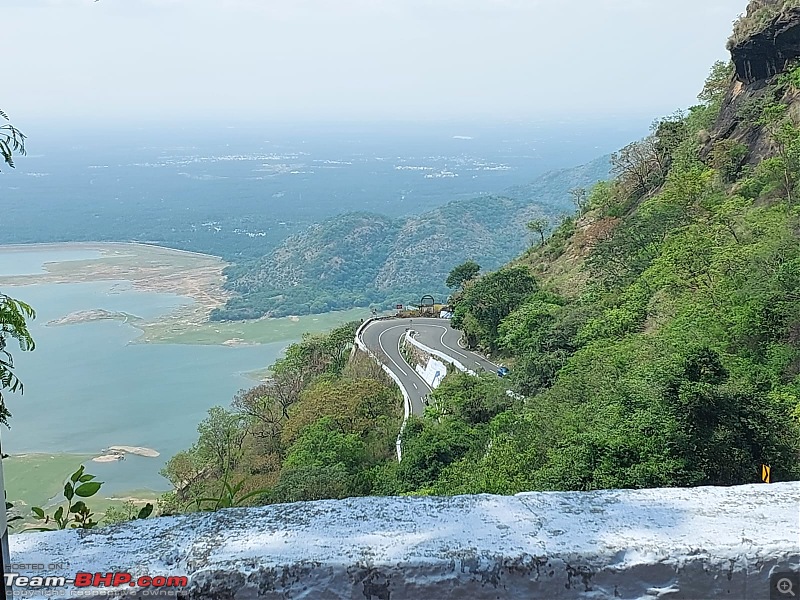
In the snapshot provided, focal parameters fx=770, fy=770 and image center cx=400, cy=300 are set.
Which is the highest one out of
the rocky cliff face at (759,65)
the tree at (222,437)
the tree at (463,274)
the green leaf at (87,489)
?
the rocky cliff face at (759,65)

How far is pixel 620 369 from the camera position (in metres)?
8.81

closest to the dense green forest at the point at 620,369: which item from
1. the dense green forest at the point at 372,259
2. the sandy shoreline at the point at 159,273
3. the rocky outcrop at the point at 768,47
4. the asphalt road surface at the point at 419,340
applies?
the rocky outcrop at the point at 768,47

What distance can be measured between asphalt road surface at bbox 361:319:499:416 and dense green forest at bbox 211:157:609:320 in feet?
47.0

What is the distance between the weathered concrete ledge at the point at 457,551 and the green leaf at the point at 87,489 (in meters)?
0.32

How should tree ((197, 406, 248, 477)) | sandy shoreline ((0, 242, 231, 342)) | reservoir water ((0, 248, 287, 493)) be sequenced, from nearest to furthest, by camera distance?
tree ((197, 406, 248, 477)), reservoir water ((0, 248, 287, 493)), sandy shoreline ((0, 242, 231, 342))

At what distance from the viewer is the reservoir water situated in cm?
1866

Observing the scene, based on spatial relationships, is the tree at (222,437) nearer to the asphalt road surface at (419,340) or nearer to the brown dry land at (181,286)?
the asphalt road surface at (419,340)

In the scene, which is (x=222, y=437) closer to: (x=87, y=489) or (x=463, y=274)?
(x=463, y=274)

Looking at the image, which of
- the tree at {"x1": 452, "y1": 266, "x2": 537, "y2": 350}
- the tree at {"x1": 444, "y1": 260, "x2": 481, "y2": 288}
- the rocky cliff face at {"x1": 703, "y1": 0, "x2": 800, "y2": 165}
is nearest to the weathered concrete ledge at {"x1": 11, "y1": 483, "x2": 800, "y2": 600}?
the rocky cliff face at {"x1": 703, "y1": 0, "x2": 800, "y2": 165}

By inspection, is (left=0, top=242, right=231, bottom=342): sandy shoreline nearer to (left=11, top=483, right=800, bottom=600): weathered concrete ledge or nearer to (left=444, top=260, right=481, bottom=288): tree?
(left=444, top=260, right=481, bottom=288): tree

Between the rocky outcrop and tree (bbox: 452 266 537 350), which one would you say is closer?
the rocky outcrop

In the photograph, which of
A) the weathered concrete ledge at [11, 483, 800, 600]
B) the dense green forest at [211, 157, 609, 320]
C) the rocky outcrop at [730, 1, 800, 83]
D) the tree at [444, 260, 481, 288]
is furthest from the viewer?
the dense green forest at [211, 157, 609, 320]

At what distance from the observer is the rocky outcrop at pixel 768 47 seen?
15430 millimetres

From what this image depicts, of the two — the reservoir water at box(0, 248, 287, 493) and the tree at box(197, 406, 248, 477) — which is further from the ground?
the tree at box(197, 406, 248, 477)
